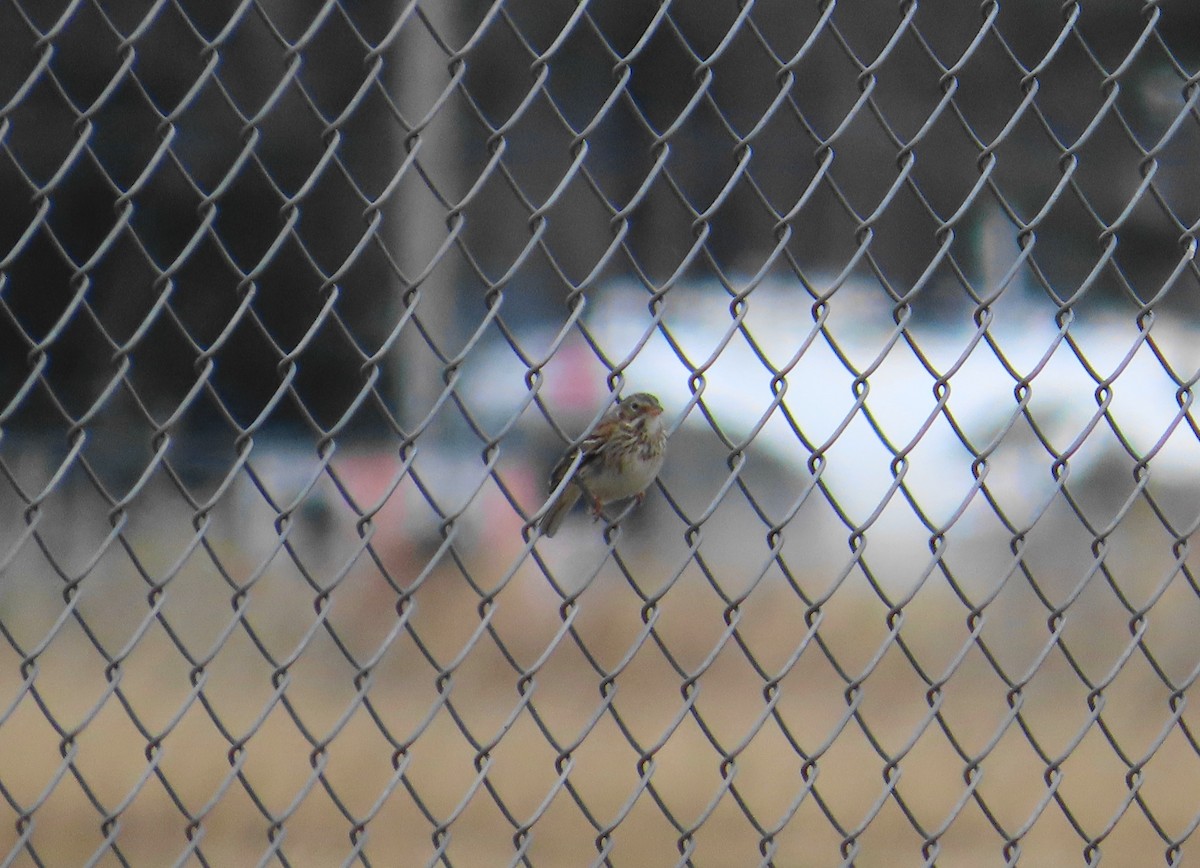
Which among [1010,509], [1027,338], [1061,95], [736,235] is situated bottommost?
[1010,509]

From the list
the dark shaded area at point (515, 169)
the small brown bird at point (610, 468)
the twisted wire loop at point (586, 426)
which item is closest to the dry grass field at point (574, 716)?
the twisted wire loop at point (586, 426)

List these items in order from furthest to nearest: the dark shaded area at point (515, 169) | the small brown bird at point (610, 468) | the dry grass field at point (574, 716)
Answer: the dark shaded area at point (515, 169), the dry grass field at point (574, 716), the small brown bird at point (610, 468)

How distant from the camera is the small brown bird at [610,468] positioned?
8.04 ft

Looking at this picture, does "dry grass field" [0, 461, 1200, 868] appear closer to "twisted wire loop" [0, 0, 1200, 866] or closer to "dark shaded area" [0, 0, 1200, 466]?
"twisted wire loop" [0, 0, 1200, 866]

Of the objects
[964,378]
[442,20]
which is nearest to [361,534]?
[964,378]

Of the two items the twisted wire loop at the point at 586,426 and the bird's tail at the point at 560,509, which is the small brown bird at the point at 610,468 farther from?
the twisted wire loop at the point at 586,426

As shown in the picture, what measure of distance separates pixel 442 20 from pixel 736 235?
5.65 feet

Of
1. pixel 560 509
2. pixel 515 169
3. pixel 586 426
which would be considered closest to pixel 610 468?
pixel 560 509

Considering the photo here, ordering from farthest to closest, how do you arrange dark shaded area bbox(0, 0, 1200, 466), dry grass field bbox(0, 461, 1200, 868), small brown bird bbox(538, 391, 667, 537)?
dark shaded area bbox(0, 0, 1200, 466)
dry grass field bbox(0, 461, 1200, 868)
small brown bird bbox(538, 391, 667, 537)

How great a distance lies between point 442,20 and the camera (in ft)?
19.2

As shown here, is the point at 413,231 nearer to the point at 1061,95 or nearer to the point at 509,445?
the point at 509,445

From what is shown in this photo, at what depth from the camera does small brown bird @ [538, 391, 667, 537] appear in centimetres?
245

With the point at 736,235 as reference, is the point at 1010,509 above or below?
below

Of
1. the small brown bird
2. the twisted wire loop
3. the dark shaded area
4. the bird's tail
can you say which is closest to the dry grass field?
the twisted wire loop
